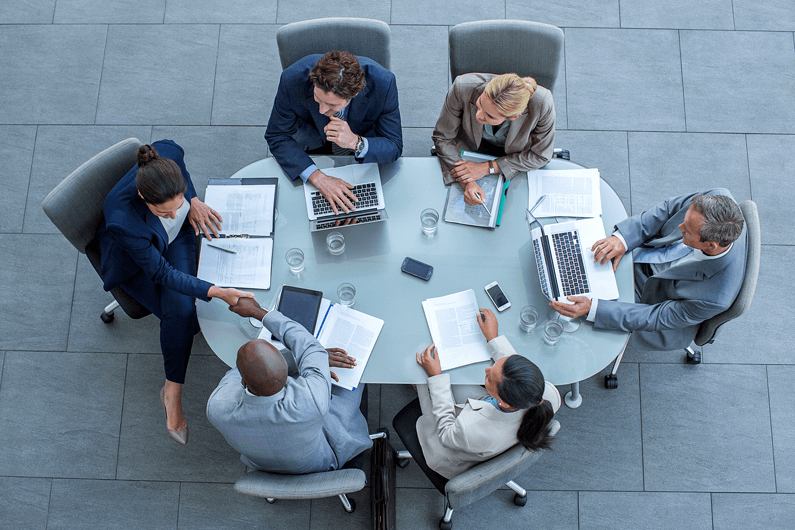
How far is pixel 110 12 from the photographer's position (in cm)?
345

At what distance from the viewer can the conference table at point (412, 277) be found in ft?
6.99

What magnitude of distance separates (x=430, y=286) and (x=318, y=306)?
17.4 inches

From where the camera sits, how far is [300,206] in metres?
2.32

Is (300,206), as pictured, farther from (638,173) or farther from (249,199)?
(638,173)

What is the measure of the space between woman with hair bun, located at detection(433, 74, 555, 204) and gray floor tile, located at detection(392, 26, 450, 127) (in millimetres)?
849

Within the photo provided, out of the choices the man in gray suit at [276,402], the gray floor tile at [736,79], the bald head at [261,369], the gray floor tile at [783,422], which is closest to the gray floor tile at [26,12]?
the man in gray suit at [276,402]

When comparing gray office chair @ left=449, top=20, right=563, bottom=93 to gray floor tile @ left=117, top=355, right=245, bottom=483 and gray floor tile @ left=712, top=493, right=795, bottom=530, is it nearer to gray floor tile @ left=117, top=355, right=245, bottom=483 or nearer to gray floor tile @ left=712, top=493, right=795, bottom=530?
gray floor tile @ left=117, top=355, right=245, bottom=483

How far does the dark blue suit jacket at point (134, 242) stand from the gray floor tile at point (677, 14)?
276 centimetres

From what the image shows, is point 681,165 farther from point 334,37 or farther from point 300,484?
point 300,484

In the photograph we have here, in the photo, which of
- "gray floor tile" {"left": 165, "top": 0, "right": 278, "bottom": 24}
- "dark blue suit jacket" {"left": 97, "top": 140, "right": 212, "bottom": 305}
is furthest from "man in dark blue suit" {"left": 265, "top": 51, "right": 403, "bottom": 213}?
"gray floor tile" {"left": 165, "top": 0, "right": 278, "bottom": 24}

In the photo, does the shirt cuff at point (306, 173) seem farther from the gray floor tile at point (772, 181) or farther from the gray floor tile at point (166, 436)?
the gray floor tile at point (772, 181)

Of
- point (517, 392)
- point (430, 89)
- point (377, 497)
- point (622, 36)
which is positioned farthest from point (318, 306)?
point (622, 36)

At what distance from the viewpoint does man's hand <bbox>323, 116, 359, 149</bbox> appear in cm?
229

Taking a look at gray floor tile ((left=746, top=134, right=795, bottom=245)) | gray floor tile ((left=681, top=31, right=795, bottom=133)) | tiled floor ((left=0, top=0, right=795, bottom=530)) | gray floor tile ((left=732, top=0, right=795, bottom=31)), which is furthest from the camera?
gray floor tile ((left=732, top=0, right=795, bottom=31))
